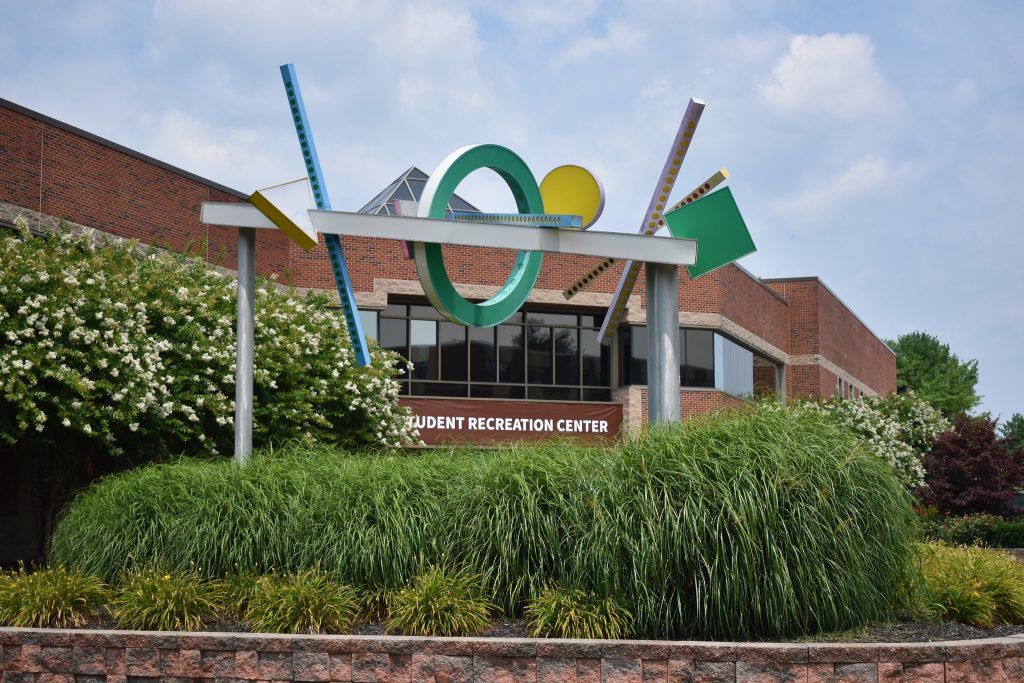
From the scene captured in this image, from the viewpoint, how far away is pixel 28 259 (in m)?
15.4

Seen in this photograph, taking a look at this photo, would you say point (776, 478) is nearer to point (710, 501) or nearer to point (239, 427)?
point (710, 501)

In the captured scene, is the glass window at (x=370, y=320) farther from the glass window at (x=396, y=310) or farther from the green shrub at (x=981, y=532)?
the green shrub at (x=981, y=532)

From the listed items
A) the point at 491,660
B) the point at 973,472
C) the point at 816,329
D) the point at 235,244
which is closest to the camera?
the point at 491,660

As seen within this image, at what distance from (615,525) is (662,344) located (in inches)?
171

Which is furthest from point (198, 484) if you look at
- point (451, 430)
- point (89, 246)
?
point (451, 430)

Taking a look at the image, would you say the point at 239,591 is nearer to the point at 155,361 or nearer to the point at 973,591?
the point at 973,591

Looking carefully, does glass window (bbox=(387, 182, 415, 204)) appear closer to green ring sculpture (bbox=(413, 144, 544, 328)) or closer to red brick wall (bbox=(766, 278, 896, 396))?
red brick wall (bbox=(766, 278, 896, 396))

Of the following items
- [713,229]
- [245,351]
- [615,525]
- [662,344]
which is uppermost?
[713,229]

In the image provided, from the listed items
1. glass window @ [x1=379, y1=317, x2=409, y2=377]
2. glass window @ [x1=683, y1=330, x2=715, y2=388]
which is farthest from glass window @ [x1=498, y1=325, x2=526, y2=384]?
glass window @ [x1=683, y1=330, x2=715, y2=388]

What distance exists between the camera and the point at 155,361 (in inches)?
630

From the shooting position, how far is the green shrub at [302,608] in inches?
359

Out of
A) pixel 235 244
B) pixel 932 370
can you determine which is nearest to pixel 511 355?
pixel 235 244

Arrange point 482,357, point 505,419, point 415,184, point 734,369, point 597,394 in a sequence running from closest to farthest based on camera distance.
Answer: point 505,419 < point 482,357 < point 597,394 < point 415,184 < point 734,369

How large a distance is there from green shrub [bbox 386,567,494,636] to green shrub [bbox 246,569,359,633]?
42 centimetres
